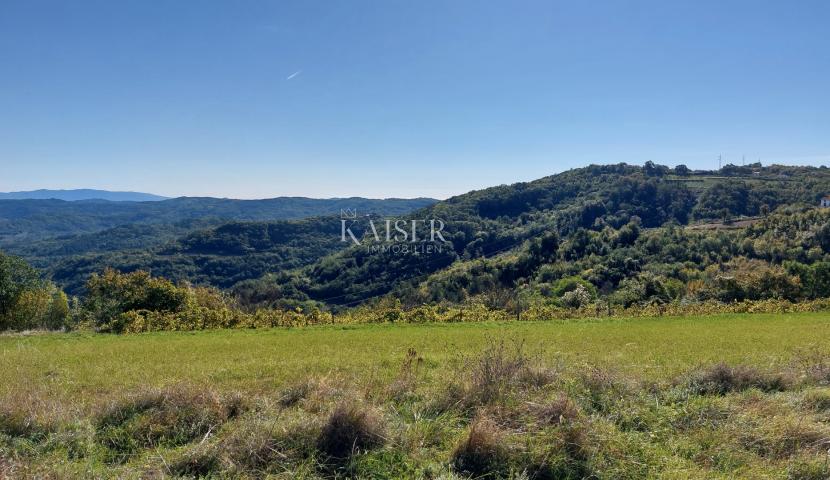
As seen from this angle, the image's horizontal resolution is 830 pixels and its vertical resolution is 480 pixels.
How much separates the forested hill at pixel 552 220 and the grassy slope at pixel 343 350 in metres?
42.7

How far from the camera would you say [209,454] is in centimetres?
479

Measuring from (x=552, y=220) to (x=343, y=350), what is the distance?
10959 cm

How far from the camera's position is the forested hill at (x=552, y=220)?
7756 cm

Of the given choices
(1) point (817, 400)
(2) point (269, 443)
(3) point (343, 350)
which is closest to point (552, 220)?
(3) point (343, 350)

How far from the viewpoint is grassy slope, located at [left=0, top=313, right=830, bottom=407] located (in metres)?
8.42

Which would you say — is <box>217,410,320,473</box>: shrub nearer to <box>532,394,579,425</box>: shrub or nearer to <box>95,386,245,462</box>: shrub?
<box>95,386,245,462</box>: shrub

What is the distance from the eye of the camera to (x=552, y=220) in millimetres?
115938

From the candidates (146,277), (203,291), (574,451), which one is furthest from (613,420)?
(203,291)

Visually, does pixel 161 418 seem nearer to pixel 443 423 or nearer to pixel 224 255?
pixel 443 423

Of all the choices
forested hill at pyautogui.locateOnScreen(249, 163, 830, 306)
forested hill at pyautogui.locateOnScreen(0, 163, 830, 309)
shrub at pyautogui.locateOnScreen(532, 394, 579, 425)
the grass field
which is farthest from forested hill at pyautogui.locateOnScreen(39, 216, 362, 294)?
shrub at pyautogui.locateOnScreen(532, 394, 579, 425)

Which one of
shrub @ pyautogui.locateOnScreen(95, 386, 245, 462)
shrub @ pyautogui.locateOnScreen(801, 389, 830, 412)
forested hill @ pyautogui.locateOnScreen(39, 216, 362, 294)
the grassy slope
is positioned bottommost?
forested hill @ pyautogui.locateOnScreen(39, 216, 362, 294)

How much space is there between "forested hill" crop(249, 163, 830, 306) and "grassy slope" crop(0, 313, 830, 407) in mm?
42711

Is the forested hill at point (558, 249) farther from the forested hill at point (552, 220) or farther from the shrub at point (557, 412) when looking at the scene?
the shrub at point (557, 412)

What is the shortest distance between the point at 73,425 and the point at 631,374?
7.98m
